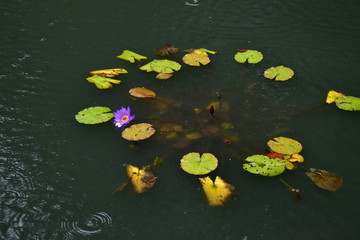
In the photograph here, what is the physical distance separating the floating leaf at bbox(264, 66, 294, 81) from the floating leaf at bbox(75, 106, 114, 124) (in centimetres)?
116

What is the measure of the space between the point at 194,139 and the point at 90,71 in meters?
1.03

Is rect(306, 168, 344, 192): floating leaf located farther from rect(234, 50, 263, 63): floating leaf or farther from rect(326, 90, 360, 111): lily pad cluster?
rect(234, 50, 263, 63): floating leaf

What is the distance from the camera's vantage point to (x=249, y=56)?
9.36 ft

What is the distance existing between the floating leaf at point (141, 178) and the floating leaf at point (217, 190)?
277 mm

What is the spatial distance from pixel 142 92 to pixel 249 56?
0.89 meters

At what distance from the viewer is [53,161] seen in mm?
2152

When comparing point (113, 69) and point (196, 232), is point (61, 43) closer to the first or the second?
point (113, 69)

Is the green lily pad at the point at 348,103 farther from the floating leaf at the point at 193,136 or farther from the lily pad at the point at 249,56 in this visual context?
the floating leaf at the point at 193,136

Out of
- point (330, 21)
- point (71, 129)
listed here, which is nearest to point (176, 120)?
point (71, 129)

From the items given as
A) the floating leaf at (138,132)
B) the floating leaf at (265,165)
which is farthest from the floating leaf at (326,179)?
the floating leaf at (138,132)

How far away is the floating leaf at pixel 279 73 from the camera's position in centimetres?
267

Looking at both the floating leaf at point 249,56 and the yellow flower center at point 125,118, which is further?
the floating leaf at point 249,56

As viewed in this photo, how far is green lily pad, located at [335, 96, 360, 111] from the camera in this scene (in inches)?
94.5

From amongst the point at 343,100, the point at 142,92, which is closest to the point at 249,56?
the point at 343,100
